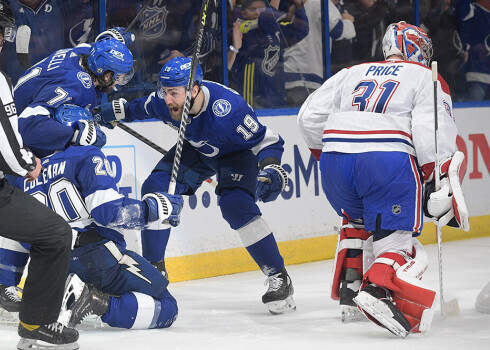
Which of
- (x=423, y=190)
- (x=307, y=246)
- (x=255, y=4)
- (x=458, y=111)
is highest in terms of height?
(x=255, y=4)

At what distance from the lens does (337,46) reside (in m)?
6.45

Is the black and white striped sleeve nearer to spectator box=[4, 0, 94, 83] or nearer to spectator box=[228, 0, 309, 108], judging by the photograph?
spectator box=[4, 0, 94, 83]

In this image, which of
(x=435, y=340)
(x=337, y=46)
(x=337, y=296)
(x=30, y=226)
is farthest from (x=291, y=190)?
(x=30, y=226)

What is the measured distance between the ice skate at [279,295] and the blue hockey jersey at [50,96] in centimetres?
107

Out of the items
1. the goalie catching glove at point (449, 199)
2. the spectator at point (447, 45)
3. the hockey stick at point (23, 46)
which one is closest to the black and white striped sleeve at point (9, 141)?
the goalie catching glove at point (449, 199)

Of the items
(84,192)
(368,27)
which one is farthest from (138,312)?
(368,27)

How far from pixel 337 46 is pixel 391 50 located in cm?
251

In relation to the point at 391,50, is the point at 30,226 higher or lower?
lower

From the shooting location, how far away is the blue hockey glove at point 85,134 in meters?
3.83

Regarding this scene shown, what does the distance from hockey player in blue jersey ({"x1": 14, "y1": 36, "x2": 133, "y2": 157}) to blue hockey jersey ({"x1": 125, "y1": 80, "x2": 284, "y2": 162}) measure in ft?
1.21

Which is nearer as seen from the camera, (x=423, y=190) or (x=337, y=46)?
(x=423, y=190)

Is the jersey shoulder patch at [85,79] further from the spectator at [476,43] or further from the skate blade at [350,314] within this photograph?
the spectator at [476,43]

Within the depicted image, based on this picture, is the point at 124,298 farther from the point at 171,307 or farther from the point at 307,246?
the point at 307,246

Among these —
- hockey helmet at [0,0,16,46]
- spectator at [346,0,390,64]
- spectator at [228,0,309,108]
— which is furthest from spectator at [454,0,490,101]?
hockey helmet at [0,0,16,46]
